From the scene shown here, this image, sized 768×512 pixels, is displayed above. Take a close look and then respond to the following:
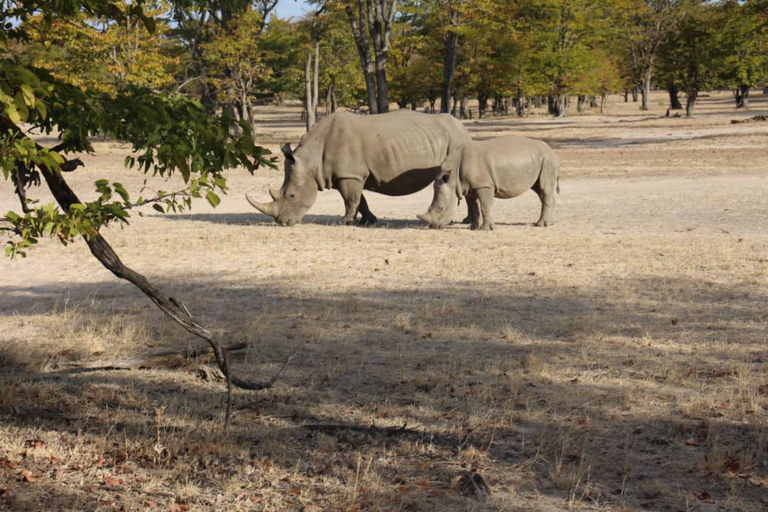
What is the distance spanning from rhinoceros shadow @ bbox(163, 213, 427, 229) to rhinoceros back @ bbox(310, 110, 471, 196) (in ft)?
2.46

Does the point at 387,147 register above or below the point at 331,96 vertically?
below

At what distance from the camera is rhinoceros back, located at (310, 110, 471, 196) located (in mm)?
16141

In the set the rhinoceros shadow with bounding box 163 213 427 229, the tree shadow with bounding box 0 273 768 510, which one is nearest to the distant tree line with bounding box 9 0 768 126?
the rhinoceros shadow with bounding box 163 213 427 229

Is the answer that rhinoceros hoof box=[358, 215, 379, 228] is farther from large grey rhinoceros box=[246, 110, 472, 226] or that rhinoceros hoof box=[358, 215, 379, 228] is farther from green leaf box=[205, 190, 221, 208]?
green leaf box=[205, 190, 221, 208]

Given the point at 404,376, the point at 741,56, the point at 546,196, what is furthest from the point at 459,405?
the point at 741,56

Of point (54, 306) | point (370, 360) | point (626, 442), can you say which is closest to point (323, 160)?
point (54, 306)

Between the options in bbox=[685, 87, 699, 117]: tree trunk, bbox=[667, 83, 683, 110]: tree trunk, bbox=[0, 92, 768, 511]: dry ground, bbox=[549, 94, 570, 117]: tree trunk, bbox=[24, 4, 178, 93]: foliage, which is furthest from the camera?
bbox=[667, 83, 683, 110]: tree trunk

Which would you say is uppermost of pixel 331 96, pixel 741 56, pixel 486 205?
pixel 741 56

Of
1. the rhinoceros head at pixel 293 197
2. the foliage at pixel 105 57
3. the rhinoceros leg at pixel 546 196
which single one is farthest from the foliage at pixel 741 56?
the rhinoceros head at pixel 293 197

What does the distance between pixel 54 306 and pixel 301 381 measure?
160 inches

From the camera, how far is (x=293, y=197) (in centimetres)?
1641

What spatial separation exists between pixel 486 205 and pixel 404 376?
8665mm

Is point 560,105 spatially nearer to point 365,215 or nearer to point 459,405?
point 365,215

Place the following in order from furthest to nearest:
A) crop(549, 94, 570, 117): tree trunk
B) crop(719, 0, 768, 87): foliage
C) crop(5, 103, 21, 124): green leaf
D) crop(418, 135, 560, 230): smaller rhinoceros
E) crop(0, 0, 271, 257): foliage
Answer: crop(549, 94, 570, 117): tree trunk, crop(719, 0, 768, 87): foliage, crop(418, 135, 560, 230): smaller rhinoceros, crop(0, 0, 271, 257): foliage, crop(5, 103, 21, 124): green leaf
